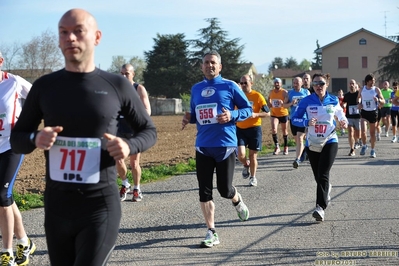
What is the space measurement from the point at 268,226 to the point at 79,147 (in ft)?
16.3

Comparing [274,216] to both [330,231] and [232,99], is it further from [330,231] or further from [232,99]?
[232,99]

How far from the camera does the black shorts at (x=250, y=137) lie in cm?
1249

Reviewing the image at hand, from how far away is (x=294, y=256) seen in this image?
6734 millimetres

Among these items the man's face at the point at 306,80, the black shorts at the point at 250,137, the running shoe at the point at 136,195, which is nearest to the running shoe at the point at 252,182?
the black shorts at the point at 250,137

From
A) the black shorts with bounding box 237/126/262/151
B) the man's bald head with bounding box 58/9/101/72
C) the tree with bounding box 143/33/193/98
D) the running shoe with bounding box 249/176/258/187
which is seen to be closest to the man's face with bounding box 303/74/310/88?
the black shorts with bounding box 237/126/262/151

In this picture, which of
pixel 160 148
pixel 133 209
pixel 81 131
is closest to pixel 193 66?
pixel 160 148

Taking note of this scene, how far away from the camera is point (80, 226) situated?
381 centimetres

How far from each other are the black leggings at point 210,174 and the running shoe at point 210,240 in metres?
0.41

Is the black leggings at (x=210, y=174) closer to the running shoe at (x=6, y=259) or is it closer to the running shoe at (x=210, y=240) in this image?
the running shoe at (x=210, y=240)

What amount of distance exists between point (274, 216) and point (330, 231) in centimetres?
123

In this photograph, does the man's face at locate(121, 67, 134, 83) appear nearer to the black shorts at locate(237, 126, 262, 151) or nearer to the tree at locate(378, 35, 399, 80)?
the black shorts at locate(237, 126, 262, 151)

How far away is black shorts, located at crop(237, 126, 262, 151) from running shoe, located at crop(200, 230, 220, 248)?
206 inches

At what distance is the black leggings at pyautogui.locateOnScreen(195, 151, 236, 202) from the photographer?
7457 millimetres

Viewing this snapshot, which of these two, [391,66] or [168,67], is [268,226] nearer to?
[391,66]
